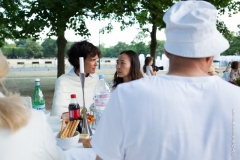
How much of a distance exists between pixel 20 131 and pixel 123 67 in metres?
2.71

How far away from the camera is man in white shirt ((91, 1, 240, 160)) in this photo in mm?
893

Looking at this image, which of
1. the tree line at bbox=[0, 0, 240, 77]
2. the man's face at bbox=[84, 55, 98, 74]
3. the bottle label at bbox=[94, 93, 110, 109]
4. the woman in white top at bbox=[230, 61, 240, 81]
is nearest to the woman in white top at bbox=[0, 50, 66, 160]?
the bottle label at bbox=[94, 93, 110, 109]

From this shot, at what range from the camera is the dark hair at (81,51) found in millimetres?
3189

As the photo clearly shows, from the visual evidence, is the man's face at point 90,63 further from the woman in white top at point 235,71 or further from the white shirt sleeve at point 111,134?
the woman in white top at point 235,71

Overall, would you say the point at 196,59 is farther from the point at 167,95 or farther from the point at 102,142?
the point at 102,142

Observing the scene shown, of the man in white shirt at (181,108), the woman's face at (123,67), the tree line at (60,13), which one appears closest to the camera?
the man in white shirt at (181,108)

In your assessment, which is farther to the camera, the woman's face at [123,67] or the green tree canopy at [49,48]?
the green tree canopy at [49,48]

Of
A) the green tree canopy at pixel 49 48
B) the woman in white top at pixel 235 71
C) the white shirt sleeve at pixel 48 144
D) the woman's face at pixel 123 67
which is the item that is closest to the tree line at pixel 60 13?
the woman in white top at pixel 235 71

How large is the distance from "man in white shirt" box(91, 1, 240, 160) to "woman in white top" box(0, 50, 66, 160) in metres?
0.28

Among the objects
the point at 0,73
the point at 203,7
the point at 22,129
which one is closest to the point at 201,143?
the point at 203,7

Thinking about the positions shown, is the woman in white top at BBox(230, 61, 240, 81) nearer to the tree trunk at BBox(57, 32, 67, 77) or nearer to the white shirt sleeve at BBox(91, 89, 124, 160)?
the tree trunk at BBox(57, 32, 67, 77)

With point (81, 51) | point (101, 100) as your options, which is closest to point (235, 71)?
point (81, 51)

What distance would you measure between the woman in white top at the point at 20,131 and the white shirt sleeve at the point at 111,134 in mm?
267

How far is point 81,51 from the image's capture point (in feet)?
10.5
